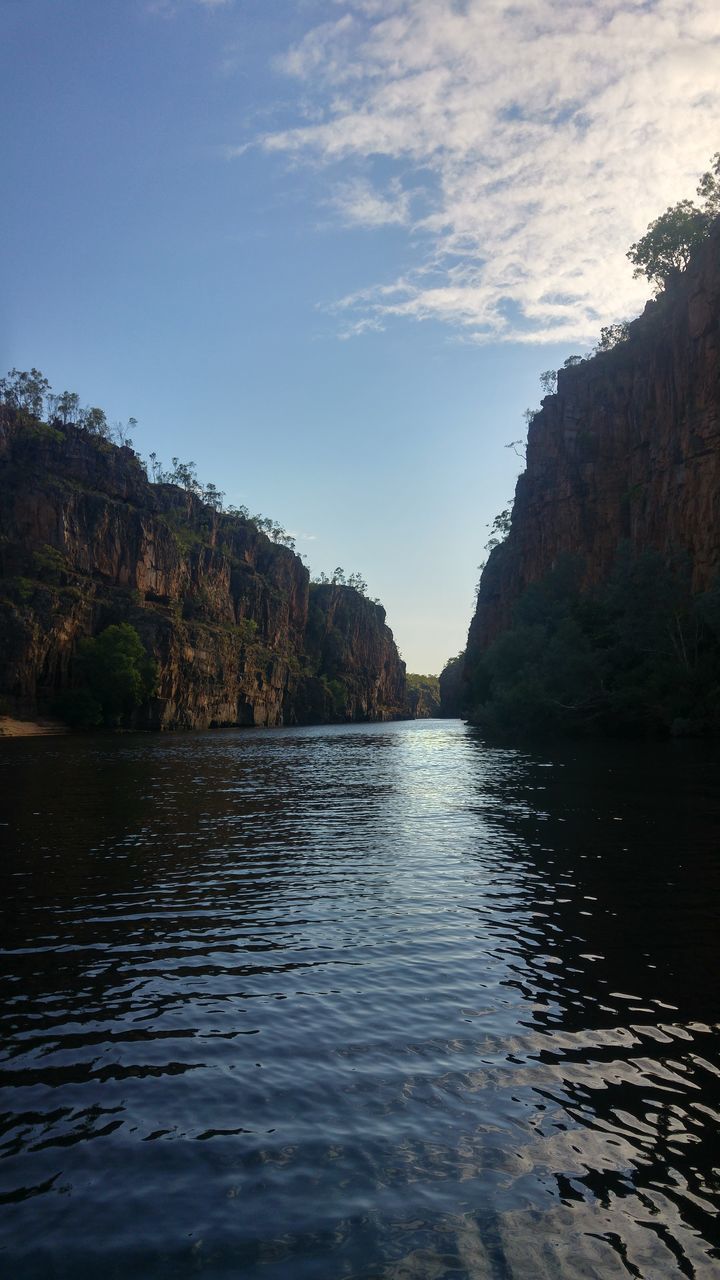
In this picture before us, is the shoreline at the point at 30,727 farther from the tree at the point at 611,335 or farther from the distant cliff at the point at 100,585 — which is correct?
the tree at the point at 611,335

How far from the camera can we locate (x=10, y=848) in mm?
19656

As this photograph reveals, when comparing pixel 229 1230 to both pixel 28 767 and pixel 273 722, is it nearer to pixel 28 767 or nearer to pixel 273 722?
pixel 28 767

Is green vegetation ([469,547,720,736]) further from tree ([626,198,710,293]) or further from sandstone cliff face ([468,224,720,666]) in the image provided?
tree ([626,198,710,293])

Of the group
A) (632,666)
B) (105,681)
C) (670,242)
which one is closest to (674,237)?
(670,242)

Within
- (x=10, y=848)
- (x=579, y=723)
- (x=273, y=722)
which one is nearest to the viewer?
(x=10, y=848)

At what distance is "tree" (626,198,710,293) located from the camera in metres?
85.8

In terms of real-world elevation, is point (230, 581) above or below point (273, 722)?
above

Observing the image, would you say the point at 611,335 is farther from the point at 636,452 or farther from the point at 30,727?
the point at 30,727

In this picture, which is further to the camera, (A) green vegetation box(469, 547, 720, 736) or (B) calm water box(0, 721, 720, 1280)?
(A) green vegetation box(469, 547, 720, 736)

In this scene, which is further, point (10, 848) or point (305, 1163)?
point (10, 848)

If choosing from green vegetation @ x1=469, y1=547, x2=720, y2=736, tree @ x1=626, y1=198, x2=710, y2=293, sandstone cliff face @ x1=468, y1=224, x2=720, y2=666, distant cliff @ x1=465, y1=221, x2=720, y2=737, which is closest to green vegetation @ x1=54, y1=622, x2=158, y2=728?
distant cliff @ x1=465, y1=221, x2=720, y2=737

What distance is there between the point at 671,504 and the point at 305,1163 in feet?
248

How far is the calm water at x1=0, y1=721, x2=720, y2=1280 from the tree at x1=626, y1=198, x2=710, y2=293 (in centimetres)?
8536

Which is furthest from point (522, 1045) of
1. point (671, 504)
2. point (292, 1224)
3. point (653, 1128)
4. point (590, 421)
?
point (590, 421)
